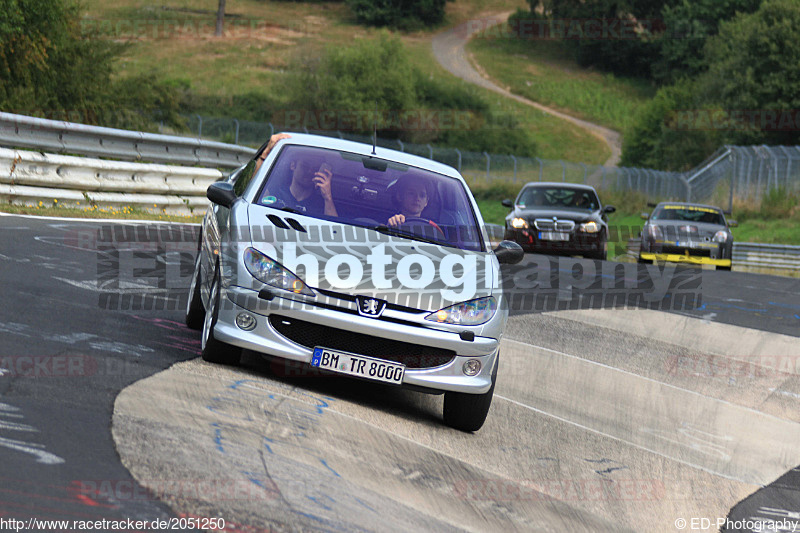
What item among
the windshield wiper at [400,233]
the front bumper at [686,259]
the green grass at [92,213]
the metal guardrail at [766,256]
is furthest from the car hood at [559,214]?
the windshield wiper at [400,233]

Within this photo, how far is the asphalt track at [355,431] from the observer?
4234 mm

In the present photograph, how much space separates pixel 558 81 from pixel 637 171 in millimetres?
58683

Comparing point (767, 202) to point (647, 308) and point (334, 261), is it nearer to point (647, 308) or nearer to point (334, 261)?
point (647, 308)

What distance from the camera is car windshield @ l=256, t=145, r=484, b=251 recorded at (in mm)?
6723

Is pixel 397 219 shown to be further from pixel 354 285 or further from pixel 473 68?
pixel 473 68

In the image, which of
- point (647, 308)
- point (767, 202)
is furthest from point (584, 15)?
point (647, 308)

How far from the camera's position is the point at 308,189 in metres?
6.85

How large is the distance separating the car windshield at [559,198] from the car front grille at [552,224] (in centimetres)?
92

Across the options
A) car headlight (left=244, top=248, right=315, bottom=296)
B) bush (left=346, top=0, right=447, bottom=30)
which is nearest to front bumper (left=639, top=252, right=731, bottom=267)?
car headlight (left=244, top=248, right=315, bottom=296)

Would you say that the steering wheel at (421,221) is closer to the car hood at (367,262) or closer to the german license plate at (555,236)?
the car hood at (367,262)

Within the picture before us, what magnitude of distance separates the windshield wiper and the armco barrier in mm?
8642
